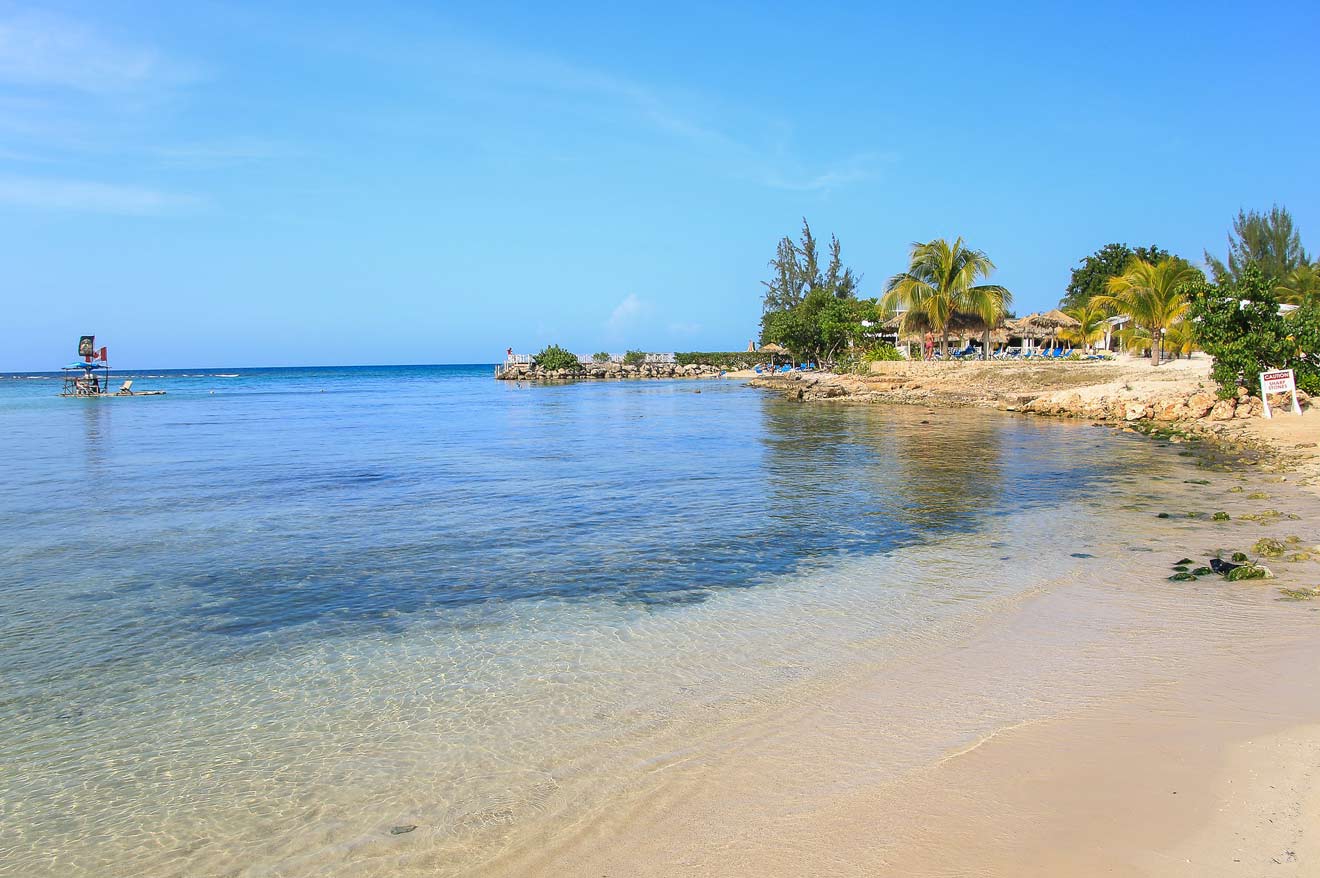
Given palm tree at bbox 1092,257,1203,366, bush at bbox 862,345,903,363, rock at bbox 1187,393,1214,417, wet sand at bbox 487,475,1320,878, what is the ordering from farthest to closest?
bush at bbox 862,345,903,363 < palm tree at bbox 1092,257,1203,366 < rock at bbox 1187,393,1214,417 < wet sand at bbox 487,475,1320,878

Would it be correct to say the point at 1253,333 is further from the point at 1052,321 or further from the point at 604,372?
the point at 604,372

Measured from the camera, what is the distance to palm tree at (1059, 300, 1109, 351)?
160 ft

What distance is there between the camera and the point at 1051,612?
23.3ft

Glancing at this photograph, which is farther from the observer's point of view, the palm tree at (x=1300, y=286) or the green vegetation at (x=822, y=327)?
the green vegetation at (x=822, y=327)

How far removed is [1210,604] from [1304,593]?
90 cm

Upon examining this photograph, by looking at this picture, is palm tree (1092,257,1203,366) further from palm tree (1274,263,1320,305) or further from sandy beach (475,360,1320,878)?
sandy beach (475,360,1320,878)

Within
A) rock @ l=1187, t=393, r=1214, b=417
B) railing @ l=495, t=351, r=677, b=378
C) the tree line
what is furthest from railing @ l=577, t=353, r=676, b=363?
rock @ l=1187, t=393, r=1214, b=417

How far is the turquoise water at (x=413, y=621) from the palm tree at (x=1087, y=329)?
118 feet

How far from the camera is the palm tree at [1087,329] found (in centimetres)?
4869

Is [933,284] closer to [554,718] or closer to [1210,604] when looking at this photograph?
[1210,604]

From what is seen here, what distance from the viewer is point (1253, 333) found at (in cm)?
2095

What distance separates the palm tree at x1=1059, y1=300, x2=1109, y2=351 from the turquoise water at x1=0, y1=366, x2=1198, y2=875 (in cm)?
3611

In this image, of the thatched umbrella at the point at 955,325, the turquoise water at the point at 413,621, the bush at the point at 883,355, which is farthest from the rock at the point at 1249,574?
the bush at the point at 883,355

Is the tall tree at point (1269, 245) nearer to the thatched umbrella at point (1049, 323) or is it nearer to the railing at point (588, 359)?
the thatched umbrella at point (1049, 323)
